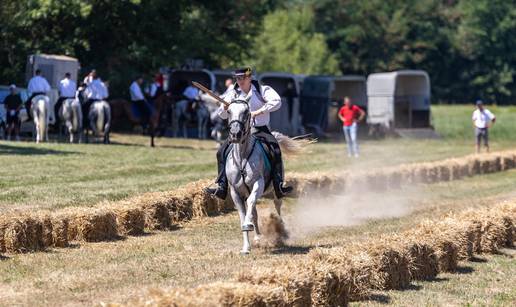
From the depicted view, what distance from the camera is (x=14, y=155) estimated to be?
2975 centimetres

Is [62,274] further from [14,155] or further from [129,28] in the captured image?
[129,28]

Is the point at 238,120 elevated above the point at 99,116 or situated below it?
above

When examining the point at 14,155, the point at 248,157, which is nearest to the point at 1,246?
the point at 248,157

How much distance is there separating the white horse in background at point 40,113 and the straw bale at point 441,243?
70.8 ft

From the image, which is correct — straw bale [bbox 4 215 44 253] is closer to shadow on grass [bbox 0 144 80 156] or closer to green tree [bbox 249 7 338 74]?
shadow on grass [bbox 0 144 80 156]

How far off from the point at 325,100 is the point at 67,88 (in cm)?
1861

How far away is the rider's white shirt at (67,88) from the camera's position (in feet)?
121

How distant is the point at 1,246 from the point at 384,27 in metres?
89.6

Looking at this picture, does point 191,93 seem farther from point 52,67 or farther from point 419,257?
point 419,257

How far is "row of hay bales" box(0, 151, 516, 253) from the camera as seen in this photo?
51.2 feet

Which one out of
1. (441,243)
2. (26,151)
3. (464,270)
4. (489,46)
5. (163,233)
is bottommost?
(464,270)

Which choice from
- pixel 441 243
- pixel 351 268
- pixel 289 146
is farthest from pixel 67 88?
pixel 351 268

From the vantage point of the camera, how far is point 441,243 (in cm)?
1544

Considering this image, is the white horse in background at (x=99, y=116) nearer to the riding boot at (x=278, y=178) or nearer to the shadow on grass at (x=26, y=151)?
the shadow on grass at (x=26, y=151)
